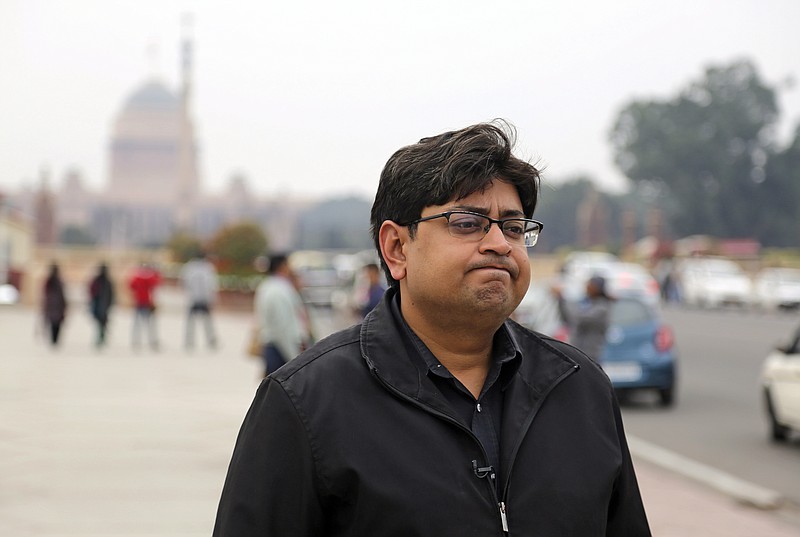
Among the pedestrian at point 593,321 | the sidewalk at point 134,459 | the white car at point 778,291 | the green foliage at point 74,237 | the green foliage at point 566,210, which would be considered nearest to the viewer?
the sidewalk at point 134,459

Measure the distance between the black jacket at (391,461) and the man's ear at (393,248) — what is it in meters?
0.20

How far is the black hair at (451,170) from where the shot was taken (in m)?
2.28

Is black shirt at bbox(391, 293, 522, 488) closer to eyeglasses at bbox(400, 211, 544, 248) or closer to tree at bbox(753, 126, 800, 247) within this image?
eyeglasses at bbox(400, 211, 544, 248)

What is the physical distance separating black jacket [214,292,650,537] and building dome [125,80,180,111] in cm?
13854

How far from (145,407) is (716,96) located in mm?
78020

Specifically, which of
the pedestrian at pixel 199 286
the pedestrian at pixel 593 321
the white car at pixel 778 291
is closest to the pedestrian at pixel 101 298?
the pedestrian at pixel 199 286

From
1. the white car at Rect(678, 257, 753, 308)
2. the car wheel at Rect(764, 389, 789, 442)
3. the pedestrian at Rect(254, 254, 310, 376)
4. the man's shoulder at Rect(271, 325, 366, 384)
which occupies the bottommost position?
the white car at Rect(678, 257, 753, 308)

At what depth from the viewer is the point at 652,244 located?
215 ft

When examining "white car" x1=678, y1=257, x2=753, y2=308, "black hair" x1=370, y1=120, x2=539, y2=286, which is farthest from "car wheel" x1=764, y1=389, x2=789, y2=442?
"white car" x1=678, y1=257, x2=753, y2=308

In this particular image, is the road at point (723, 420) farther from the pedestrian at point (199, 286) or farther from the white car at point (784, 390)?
the pedestrian at point (199, 286)

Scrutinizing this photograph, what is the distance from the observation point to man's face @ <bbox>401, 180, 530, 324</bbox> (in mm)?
2258

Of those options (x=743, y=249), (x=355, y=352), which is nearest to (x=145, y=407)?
(x=355, y=352)

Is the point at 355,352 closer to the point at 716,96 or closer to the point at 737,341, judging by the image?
the point at 737,341

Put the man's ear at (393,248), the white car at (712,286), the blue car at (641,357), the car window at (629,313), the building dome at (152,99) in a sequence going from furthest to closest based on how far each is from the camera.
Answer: the building dome at (152,99) < the white car at (712,286) < the car window at (629,313) < the blue car at (641,357) < the man's ear at (393,248)
